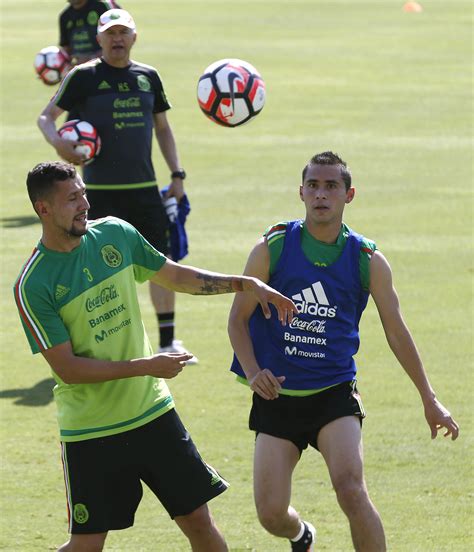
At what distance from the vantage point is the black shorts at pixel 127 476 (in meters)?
6.43

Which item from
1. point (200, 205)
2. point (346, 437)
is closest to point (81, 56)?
point (200, 205)

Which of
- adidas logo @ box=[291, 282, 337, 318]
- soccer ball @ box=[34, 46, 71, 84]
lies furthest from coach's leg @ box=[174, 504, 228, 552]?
soccer ball @ box=[34, 46, 71, 84]

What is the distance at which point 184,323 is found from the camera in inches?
510

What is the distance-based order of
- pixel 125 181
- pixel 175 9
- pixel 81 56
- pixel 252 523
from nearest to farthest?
pixel 252 523
pixel 125 181
pixel 81 56
pixel 175 9

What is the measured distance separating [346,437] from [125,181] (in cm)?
495

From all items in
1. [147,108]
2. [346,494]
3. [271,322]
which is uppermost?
[147,108]

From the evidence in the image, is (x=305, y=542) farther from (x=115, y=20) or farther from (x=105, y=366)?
(x=115, y=20)

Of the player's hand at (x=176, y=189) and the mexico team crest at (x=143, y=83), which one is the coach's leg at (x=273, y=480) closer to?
the mexico team crest at (x=143, y=83)

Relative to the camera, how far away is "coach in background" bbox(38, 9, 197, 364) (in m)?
11.2

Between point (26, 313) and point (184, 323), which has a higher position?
point (26, 313)

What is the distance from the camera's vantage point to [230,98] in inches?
462

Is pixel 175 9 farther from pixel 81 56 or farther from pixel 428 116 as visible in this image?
pixel 81 56

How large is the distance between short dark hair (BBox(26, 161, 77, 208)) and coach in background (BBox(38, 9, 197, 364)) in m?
4.71

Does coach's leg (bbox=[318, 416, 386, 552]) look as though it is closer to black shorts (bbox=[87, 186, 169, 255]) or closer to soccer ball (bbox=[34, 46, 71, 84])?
black shorts (bbox=[87, 186, 169, 255])
